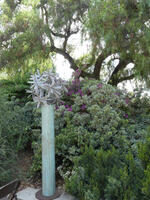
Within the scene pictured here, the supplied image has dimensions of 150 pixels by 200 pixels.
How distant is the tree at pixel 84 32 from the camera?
5109mm

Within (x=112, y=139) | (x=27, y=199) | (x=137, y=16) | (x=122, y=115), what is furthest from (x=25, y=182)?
(x=137, y=16)

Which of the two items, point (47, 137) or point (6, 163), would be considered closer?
point (47, 137)

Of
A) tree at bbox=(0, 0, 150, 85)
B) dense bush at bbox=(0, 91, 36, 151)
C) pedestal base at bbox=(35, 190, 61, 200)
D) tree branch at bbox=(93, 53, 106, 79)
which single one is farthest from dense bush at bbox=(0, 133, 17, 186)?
tree branch at bbox=(93, 53, 106, 79)

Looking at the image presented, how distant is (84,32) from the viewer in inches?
233

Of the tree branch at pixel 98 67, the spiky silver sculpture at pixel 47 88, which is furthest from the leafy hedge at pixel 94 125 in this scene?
the tree branch at pixel 98 67

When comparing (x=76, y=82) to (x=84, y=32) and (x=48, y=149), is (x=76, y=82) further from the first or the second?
(x=48, y=149)

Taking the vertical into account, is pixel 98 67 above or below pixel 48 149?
above

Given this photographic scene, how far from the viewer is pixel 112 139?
372cm

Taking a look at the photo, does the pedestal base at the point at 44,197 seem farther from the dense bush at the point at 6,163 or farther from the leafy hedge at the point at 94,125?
the dense bush at the point at 6,163

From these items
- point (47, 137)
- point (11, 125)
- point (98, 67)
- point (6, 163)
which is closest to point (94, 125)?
point (47, 137)

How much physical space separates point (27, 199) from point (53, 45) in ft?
15.2

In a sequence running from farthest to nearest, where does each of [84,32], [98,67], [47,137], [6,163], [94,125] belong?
[98,67] < [84,32] < [94,125] < [6,163] < [47,137]

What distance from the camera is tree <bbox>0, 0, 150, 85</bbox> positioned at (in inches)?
201

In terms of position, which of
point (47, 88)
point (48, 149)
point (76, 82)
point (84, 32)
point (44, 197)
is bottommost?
point (44, 197)
